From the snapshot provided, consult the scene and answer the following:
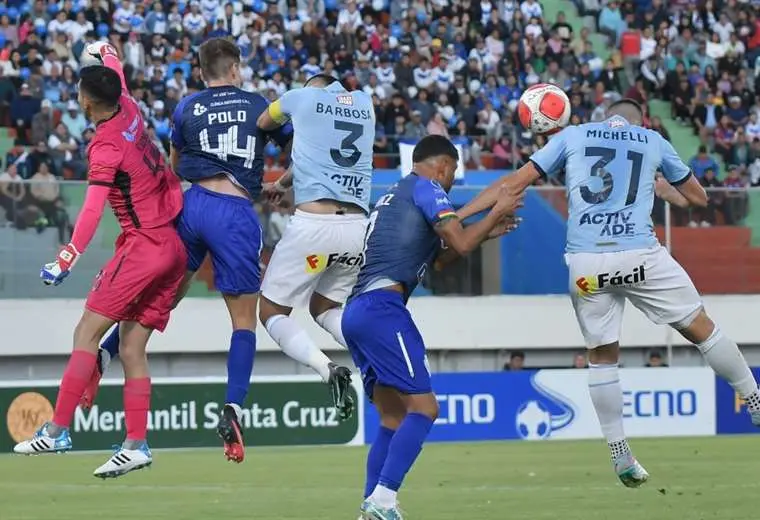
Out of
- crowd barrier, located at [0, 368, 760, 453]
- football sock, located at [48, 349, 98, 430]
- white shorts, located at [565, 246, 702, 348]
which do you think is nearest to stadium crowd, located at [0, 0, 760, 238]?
crowd barrier, located at [0, 368, 760, 453]

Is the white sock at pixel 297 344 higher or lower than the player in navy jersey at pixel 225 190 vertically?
lower

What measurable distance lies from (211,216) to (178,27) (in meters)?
17.2

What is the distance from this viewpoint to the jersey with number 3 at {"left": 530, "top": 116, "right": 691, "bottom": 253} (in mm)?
11984

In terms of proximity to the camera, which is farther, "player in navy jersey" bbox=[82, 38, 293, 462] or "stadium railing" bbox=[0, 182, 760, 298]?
"stadium railing" bbox=[0, 182, 760, 298]

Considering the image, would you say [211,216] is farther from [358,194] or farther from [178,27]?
[178,27]

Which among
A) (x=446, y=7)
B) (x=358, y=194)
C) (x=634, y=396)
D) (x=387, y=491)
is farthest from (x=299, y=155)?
(x=446, y=7)

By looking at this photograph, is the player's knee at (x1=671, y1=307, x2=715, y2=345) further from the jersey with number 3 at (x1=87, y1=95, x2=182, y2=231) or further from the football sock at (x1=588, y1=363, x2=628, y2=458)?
the jersey with number 3 at (x1=87, y1=95, x2=182, y2=231)

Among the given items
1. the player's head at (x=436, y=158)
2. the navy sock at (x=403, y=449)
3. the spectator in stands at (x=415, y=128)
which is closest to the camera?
the navy sock at (x=403, y=449)

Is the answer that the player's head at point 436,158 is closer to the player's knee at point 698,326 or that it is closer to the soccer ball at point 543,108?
the soccer ball at point 543,108

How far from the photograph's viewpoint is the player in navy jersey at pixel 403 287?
10.8 metres

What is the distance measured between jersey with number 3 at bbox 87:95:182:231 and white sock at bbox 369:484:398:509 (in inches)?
99.3

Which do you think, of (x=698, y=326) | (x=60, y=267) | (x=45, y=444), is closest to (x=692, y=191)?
(x=698, y=326)

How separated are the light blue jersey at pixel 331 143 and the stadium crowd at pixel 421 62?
12046mm

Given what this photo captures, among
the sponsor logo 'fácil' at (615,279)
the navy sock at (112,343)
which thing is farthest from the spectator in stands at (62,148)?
the sponsor logo 'fácil' at (615,279)
